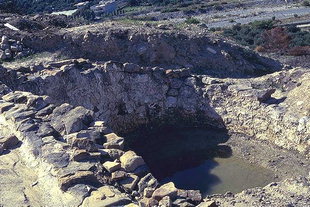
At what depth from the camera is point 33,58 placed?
23000 mm

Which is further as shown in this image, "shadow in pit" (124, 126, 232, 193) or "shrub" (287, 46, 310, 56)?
"shrub" (287, 46, 310, 56)

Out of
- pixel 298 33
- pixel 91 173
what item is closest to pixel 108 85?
pixel 91 173

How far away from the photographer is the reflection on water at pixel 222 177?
17.6m

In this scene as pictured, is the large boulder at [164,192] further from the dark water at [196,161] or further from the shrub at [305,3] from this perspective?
the shrub at [305,3]

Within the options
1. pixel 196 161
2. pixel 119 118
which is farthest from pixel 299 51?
pixel 196 161

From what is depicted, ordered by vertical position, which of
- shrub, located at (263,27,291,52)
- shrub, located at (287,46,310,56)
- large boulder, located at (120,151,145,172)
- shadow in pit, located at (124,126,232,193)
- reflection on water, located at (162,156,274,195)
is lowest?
reflection on water, located at (162,156,274,195)

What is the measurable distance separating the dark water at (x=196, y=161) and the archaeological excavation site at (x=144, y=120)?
0.15 ft

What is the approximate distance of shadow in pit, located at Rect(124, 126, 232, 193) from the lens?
60.2ft

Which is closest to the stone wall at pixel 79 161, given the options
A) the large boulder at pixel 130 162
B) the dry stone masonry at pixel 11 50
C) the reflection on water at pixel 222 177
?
the large boulder at pixel 130 162

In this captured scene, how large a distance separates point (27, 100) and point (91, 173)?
596 cm

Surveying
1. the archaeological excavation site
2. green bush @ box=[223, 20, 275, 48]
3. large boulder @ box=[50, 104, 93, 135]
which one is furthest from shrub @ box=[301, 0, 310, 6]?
large boulder @ box=[50, 104, 93, 135]

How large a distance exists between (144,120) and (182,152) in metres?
3.17

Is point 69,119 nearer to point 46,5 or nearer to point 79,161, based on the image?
point 79,161

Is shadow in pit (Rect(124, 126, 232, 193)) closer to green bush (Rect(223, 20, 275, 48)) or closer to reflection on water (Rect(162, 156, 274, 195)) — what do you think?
reflection on water (Rect(162, 156, 274, 195))
